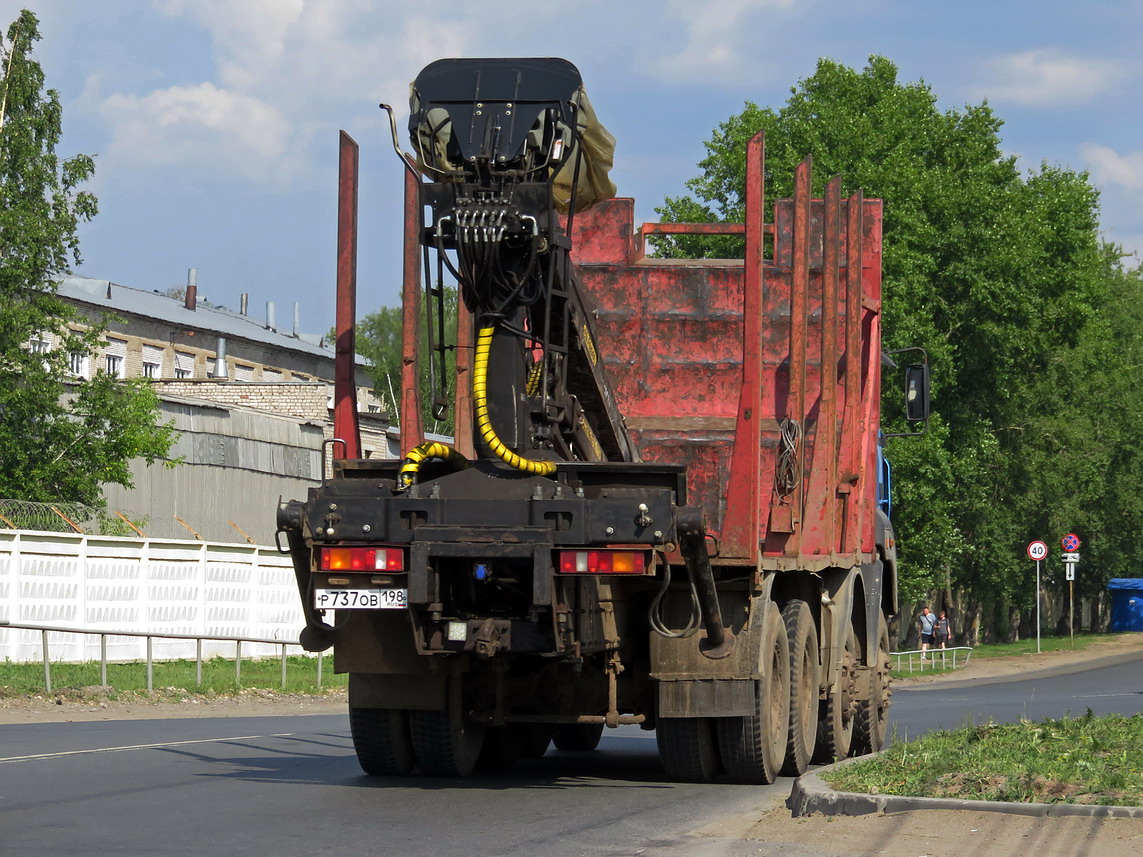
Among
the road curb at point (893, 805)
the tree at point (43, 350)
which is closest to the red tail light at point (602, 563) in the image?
the road curb at point (893, 805)

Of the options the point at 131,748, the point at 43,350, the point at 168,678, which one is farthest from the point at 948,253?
the point at 131,748

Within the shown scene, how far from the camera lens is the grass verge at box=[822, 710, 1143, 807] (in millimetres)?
9055

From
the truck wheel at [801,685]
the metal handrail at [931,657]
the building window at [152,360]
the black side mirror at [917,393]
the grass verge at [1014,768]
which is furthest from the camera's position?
the building window at [152,360]

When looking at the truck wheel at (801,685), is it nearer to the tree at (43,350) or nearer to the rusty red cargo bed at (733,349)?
the rusty red cargo bed at (733,349)

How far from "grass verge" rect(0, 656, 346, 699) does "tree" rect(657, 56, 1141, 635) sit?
14983mm

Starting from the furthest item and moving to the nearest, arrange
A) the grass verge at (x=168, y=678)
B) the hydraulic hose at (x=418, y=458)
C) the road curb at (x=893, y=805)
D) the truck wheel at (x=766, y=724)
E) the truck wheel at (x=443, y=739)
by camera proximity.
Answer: the grass verge at (x=168, y=678)
the truck wheel at (x=443, y=739)
the truck wheel at (x=766, y=724)
the hydraulic hose at (x=418, y=458)
the road curb at (x=893, y=805)

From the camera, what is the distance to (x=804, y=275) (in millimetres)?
11828

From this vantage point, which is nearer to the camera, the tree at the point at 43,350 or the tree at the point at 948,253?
the tree at the point at 43,350

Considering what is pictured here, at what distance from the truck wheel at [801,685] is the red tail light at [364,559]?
304 cm

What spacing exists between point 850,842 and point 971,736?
11.5 ft

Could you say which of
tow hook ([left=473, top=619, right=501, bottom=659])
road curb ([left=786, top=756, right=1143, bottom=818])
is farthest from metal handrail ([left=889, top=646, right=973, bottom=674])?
tow hook ([left=473, top=619, right=501, bottom=659])

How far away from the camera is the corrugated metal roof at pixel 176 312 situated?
207ft

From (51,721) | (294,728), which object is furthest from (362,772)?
(51,721)

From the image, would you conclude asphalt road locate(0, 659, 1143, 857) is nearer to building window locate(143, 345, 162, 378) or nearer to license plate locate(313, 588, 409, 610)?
license plate locate(313, 588, 409, 610)
